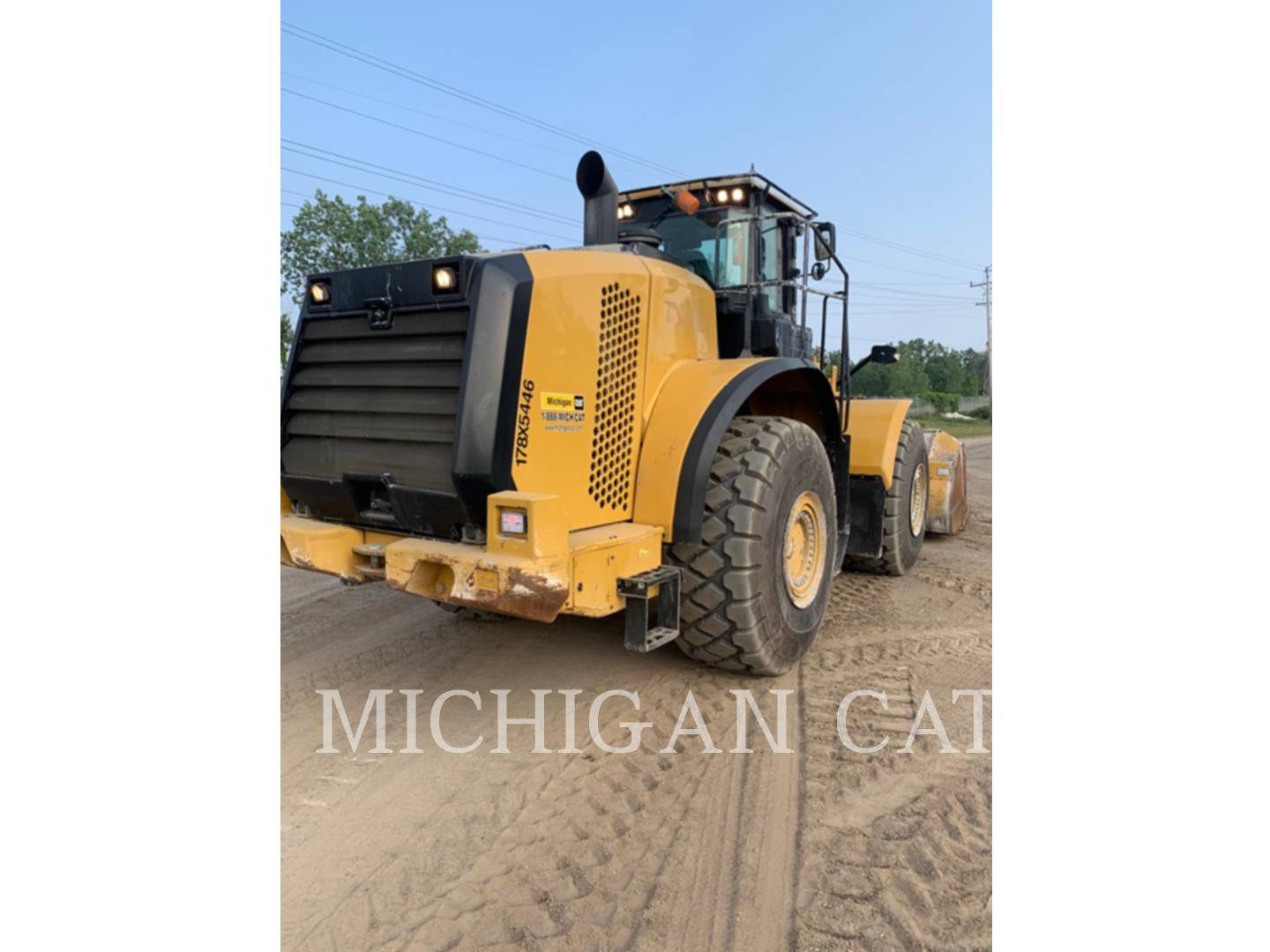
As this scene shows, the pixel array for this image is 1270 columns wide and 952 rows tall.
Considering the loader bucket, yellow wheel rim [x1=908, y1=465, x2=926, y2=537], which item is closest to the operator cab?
yellow wheel rim [x1=908, y1=465, x2=926, y2=537]

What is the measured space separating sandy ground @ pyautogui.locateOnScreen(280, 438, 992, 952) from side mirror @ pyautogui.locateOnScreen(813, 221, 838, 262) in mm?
2433

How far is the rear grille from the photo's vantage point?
10.9 ft

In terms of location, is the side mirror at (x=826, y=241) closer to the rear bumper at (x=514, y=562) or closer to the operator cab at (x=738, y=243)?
the operator cab at (x=738, y=243)

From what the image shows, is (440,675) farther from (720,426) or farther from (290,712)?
(720,426)

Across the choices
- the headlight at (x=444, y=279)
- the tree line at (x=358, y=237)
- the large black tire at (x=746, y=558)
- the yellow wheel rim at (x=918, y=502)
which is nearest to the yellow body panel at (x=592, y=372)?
the headlight at (x=444, y=279)

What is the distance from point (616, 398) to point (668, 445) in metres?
0.34

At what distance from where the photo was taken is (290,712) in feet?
12.4

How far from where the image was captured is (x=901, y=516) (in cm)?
636

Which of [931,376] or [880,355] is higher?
[931,376]

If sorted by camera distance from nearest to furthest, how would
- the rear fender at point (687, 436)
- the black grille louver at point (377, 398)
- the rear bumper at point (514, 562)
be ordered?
the rear bumper at point (514, 562), the black grille louver at point (377, 398), the rear fender at point (687, 436)

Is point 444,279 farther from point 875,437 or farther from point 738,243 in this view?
point 875,437

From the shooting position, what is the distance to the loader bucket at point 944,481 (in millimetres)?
7785

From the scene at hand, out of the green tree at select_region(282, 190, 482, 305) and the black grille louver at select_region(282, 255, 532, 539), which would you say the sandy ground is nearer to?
the black grille louver at select_region(282, 255, 532, 539)

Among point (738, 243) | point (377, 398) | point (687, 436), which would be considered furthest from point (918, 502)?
point (377, 398)
